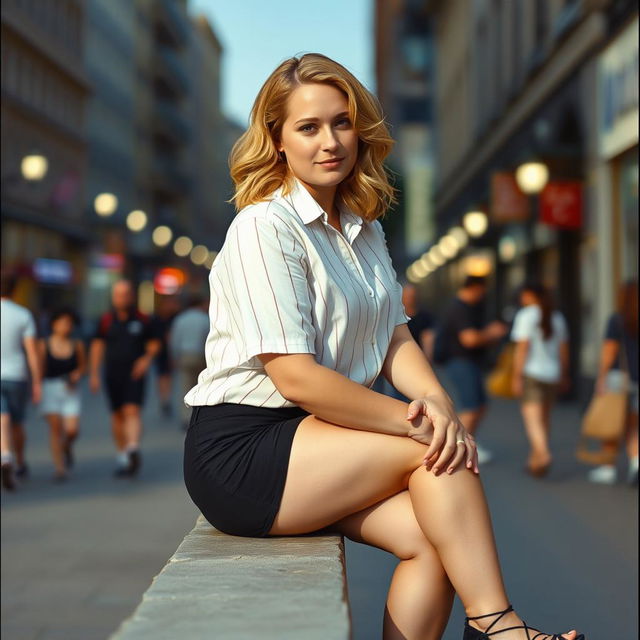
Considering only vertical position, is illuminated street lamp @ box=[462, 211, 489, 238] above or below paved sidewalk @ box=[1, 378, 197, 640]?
above

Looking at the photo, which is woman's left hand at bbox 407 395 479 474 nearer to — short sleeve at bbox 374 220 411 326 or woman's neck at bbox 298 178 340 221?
short sleeve at bbox 374 220 411 326

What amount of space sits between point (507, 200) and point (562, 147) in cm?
362

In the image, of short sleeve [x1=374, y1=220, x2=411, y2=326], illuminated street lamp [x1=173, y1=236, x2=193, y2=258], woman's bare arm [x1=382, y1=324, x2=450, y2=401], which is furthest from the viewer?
illuminated street lamp [x1=173, y1=236, x2=193, y2=258]

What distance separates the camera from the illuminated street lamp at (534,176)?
1883 cm

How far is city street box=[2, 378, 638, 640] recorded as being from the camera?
19.8ft

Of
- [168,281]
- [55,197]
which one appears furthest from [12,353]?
[168,281]

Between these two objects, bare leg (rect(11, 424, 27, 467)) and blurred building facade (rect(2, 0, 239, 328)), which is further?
blurred building facade (rect(2, 0, 239, 328))

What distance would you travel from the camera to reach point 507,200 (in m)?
22.6

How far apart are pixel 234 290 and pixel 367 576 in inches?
147

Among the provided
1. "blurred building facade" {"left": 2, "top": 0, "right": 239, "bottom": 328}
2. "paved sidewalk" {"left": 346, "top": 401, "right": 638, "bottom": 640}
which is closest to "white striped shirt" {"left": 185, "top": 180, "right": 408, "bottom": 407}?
"blurred building facade" {"left": 2, "top": 0, "right": 239, "bottom": 328}

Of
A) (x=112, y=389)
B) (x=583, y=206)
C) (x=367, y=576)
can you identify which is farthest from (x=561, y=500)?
(x=583, y=206)

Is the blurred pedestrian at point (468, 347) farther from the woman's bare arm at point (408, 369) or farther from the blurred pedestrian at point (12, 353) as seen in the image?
the woman's bare arm at point (408, 369)

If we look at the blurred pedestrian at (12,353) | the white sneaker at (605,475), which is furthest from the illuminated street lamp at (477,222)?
the blurred pedestrian at (12,353)

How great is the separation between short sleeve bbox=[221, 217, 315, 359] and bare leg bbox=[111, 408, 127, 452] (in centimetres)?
918
